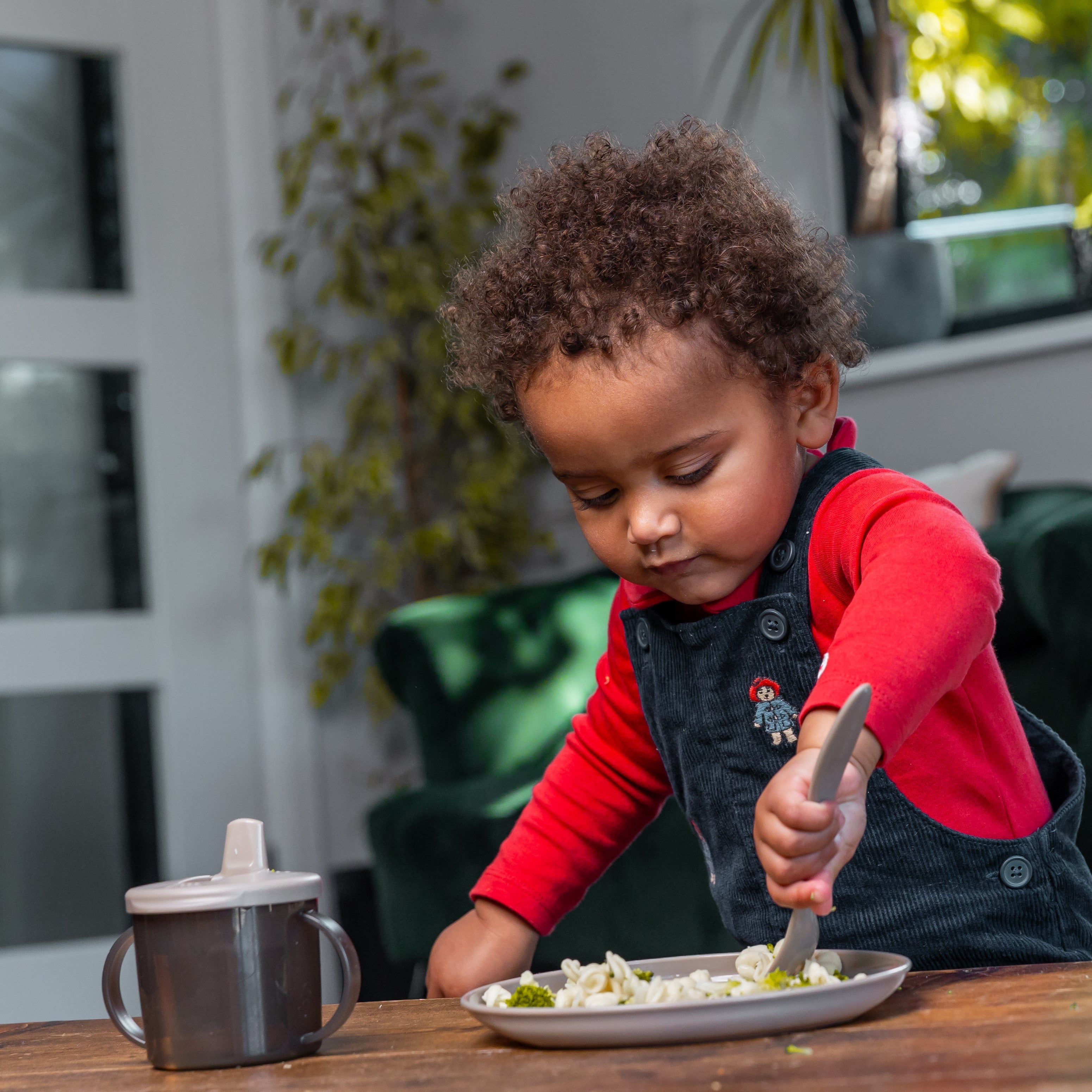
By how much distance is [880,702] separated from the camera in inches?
23.4

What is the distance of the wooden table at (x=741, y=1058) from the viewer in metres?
0.43

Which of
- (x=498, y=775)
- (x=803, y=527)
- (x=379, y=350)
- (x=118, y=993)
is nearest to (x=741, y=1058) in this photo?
(x=118, y=993)

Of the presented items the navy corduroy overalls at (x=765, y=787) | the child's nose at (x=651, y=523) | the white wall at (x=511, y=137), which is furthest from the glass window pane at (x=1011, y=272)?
the child's nose at (x=651, y=523)

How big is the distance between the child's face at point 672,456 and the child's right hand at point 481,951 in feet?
0.78

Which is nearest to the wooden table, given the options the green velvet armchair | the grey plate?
the grey plate

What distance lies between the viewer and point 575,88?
2.88m

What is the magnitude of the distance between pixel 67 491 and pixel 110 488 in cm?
9

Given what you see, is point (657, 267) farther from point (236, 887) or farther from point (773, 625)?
point (236, 887)

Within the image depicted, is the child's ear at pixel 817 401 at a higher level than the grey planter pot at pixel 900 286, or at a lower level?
lower

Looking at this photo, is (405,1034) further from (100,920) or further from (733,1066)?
(100,920)

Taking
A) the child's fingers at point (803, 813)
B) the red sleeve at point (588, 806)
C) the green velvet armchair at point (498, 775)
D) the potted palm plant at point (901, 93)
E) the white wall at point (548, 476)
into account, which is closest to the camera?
the child's fingers at point (803, 813)

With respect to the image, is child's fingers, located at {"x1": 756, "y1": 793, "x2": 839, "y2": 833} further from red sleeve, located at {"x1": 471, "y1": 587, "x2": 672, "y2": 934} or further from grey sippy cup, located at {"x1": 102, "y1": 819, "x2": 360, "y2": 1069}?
red sleeve, located at {"x1": 471, "y1": 587, "x2": 672, "y2": 934}

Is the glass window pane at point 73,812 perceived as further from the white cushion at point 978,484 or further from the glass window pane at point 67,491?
the white cushion at point 978,484

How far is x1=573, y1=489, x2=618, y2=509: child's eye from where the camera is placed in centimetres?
79
